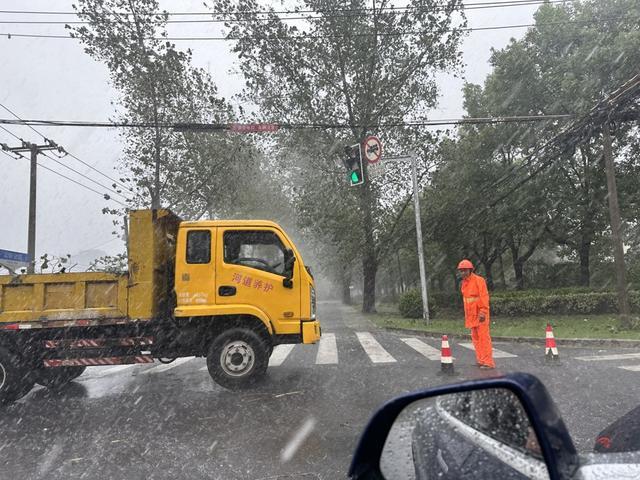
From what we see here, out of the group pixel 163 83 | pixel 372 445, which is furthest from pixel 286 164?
pixel 372 445

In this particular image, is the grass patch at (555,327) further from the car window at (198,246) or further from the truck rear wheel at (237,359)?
the car window at (198,246)

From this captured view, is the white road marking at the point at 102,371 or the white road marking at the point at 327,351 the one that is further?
the white road marking at the point at 327,351

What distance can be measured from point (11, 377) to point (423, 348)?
8242 mm

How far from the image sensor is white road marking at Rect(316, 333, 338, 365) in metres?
9.84

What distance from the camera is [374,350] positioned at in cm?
1113

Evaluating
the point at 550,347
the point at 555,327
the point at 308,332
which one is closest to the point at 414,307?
the point at 555,327

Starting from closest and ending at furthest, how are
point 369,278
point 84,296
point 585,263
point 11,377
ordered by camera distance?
1. point 11,377
2. point 84,296
3. point 369,278
4. point 585,263

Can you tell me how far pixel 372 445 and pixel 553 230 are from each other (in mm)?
29478

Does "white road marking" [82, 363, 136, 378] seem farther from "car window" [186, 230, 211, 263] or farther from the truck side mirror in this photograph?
the truck side mirror

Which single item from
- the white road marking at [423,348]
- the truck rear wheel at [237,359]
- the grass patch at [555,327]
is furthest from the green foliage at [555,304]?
the truck rear wheel at [237,359]

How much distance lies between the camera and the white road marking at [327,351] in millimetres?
9840

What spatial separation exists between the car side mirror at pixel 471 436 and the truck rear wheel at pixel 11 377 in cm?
747

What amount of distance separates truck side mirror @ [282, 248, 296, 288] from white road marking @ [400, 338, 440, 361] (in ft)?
12.1

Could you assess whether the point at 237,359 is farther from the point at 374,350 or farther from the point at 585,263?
the point at 585,263
